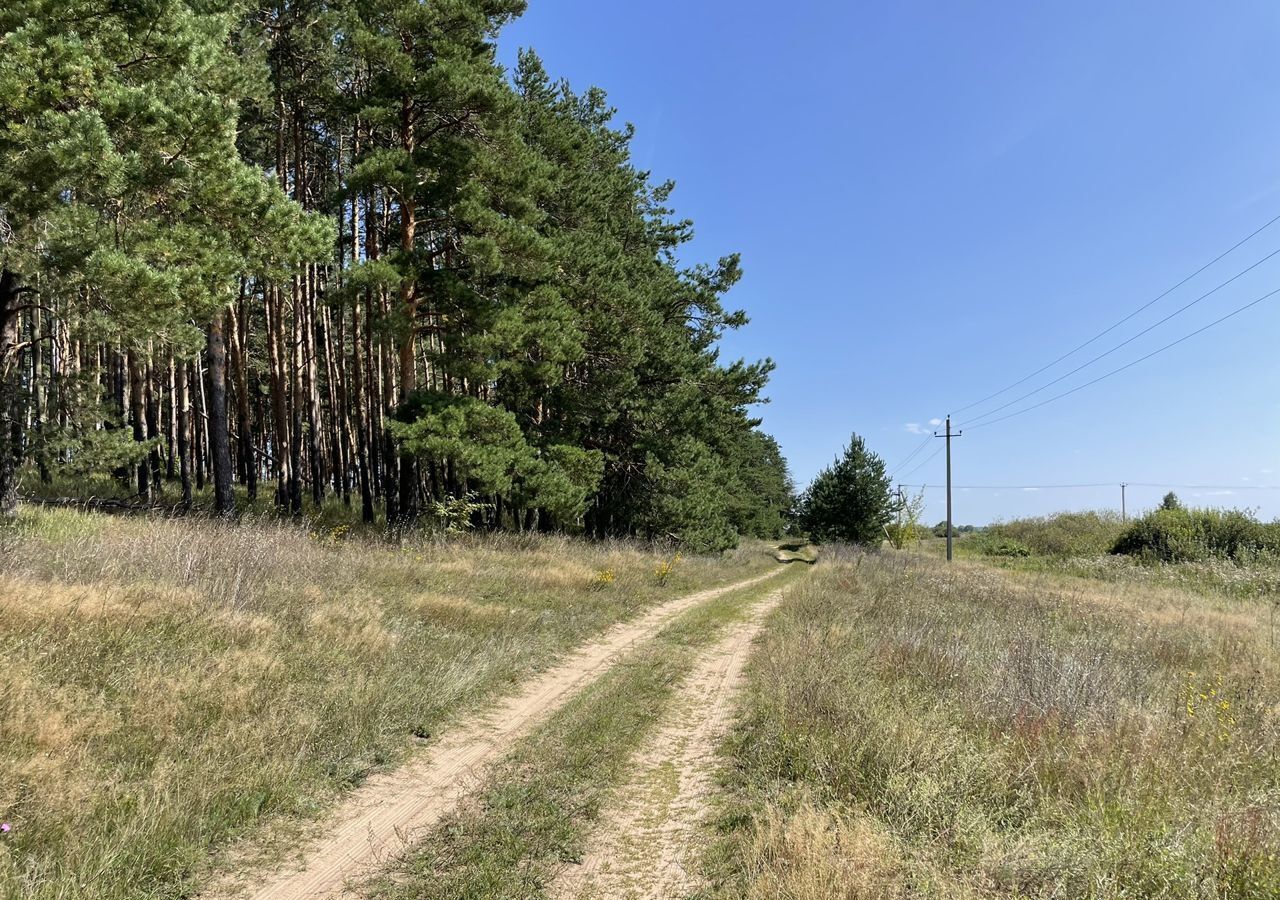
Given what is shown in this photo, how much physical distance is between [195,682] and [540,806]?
3052 mm

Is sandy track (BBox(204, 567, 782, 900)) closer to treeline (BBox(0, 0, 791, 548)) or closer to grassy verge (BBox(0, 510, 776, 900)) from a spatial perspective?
grassy verge (BBox(0, 510, 776, 900))

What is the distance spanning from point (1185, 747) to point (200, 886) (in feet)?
21.5

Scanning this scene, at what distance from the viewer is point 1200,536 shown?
31734 mm

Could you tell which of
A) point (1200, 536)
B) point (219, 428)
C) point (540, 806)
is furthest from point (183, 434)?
point (1200, 536)

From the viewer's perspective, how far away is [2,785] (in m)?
3.34

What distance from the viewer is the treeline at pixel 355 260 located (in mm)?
8094

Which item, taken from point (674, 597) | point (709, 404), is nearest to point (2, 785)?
point (674, 597)

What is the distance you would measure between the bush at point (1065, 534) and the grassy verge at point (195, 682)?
42.3 metres

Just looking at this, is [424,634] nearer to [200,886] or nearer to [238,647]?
[238,647]

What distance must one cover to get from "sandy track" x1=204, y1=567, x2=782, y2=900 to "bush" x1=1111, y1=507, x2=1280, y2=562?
35506 mm

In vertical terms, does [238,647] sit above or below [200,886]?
above

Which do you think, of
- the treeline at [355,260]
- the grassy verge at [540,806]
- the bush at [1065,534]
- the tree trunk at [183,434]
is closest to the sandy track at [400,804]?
the grassy verge at [540,806]

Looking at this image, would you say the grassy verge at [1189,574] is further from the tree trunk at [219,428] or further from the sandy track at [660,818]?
the tree trunk at [219,428]

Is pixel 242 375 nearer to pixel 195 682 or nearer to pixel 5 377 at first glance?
pixel 5 377
